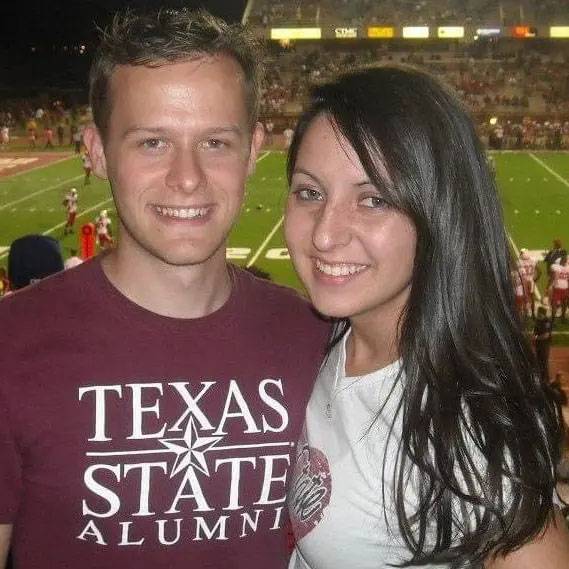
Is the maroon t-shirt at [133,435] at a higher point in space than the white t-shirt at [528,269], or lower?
higher

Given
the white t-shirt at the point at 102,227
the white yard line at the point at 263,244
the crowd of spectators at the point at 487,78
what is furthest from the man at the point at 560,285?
the crowd of spectators at the point at 487,78

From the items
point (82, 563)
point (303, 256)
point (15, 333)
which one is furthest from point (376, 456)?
point (15, 333)

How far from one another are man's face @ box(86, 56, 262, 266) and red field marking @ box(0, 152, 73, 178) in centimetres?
2429

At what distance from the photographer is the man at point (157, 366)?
192 cm

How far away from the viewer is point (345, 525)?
5.93ft

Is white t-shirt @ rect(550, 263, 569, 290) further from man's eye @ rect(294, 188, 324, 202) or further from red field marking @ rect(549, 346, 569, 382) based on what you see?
man's eye @ rect(294, 188, 324, 202)

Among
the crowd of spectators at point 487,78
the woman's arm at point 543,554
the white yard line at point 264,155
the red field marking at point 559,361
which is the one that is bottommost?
the red field marking at point 559,361

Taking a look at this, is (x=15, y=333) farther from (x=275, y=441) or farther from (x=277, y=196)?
(x=277, y=196)

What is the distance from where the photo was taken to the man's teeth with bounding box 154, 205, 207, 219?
2016mm

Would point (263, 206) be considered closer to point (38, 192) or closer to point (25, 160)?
point (38, 192)

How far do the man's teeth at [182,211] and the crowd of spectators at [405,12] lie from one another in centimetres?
4200

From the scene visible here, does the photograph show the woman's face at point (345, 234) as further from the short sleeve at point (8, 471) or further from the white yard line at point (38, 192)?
the white yard line at point (38, 192)

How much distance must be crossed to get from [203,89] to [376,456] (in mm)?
1034

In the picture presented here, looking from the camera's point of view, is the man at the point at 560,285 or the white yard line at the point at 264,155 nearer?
the man at the point at 560,285
